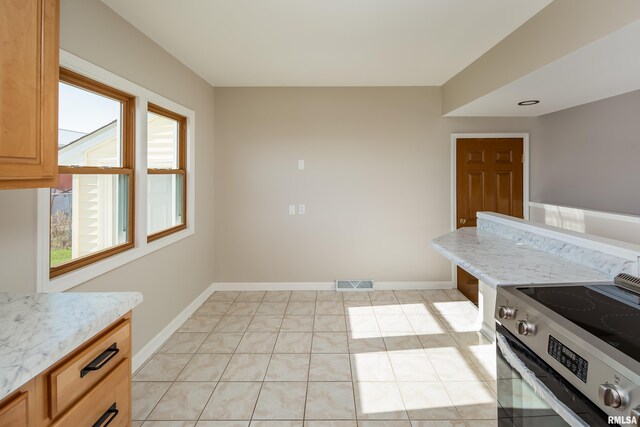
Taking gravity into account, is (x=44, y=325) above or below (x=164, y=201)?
below

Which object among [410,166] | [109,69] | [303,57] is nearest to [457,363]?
[410,166]

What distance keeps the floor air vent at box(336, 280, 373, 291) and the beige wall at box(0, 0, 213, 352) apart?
5.53ft

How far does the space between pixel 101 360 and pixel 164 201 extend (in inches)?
94.1

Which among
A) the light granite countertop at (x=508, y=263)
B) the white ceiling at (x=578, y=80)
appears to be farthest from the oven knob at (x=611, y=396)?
the white ceiling at (x=578, y=80)

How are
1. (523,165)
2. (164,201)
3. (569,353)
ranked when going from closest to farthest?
(569,353) → (164,201) → (523,165)

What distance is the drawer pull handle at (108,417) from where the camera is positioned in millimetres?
1202

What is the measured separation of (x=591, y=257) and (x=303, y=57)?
9.32 ft

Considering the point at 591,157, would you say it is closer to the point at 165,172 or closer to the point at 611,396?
the point at 611,396

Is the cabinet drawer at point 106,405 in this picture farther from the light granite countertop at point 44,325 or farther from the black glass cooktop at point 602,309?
the black glass cooktop at point 602,309

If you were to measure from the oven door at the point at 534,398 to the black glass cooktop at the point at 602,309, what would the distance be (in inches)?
6.9

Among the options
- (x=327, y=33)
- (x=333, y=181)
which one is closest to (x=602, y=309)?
(x=327, y=33)

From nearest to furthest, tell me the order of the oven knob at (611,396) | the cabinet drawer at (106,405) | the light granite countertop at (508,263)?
the oven knob at (611,396) < the cabinet drawer at (106,405) < the light granite countertop at (508,263)

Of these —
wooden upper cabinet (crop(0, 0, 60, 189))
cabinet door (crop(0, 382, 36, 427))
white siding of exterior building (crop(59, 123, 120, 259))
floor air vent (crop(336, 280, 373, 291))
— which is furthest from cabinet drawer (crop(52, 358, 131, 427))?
floor air vent (crop(336, 280, 373, 291))

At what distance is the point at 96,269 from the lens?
2236 mm
